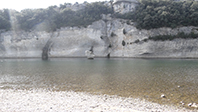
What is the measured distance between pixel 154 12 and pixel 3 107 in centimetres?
5478

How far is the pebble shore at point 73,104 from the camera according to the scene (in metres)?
6.99

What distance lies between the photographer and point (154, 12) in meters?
51.6

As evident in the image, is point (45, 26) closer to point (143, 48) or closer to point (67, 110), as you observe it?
point (143, 48)

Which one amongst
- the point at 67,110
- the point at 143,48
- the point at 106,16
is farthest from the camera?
the point at 106,16

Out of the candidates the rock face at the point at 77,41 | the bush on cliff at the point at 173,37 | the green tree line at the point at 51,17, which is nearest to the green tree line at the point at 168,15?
the bush on cliff at the point at 173,37

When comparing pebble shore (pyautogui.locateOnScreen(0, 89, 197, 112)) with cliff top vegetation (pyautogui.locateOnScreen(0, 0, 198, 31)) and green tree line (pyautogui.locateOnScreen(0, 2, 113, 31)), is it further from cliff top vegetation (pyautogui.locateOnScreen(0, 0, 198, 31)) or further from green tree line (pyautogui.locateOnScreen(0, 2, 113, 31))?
green tree line (pyautogui.locateOnScreen(0, 2, 113, 31))

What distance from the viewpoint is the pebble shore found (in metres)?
6.99

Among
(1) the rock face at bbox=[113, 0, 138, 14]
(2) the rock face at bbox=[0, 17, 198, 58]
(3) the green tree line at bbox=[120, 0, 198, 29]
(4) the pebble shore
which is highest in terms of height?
(1) the rock face at bbox=[113, 0, 138, 14]

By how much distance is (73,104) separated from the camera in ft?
25.4

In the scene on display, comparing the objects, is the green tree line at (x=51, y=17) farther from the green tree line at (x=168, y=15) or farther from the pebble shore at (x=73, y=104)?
the pebble shore at (x=73, y=104)

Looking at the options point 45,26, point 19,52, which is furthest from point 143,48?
point 19,52

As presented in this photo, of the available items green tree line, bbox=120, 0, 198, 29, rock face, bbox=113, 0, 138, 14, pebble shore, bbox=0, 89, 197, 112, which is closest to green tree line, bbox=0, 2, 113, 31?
rock face, bbox=113, 0, 138, 14

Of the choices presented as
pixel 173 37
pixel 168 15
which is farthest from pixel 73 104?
pixel 168 15

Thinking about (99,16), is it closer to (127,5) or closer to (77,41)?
(127,5)
